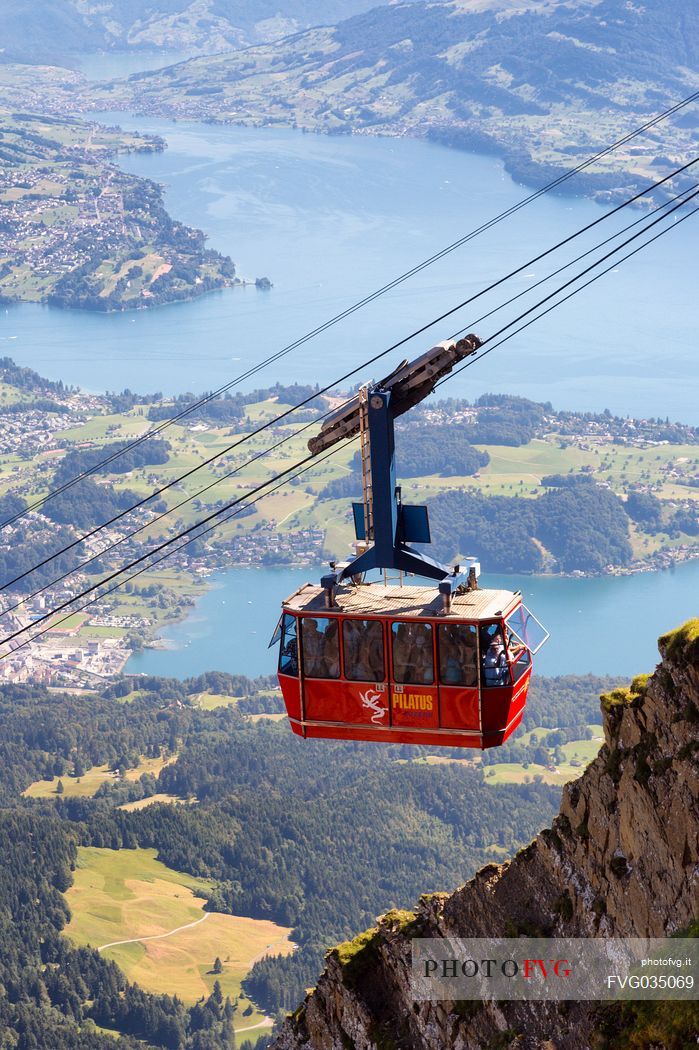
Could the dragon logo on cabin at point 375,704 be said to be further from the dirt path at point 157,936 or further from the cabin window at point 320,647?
the dirt path at point 157,936

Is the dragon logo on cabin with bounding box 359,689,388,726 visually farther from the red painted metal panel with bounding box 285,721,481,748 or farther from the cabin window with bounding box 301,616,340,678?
the cabin window with bounding box 301,616,340,678

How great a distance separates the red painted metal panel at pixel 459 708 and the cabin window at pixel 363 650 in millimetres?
849

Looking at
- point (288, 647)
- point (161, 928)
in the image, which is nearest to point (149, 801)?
point (161, 928)

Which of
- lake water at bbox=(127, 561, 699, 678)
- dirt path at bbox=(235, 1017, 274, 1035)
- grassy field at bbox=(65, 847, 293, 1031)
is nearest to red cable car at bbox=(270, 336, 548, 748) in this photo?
dirt path at bbox=(235, 1017, 274, 1035)

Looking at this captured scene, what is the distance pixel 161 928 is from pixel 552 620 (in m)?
Answer: 59.1

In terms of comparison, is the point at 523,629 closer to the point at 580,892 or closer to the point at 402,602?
the point at 402,602

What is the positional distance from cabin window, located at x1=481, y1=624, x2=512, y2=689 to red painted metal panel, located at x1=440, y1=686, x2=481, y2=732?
235 mm

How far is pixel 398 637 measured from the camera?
64.1 ft

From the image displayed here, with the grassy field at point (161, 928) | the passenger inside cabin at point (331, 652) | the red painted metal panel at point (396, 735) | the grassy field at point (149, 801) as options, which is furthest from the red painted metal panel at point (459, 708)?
the grassy field at point (149, 801)

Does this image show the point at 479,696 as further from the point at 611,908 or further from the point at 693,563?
the point at 693,563

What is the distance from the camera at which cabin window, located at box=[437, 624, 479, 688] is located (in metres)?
19.2

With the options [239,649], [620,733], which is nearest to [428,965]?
[620,733]

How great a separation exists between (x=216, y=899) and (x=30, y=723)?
3525 centimetres

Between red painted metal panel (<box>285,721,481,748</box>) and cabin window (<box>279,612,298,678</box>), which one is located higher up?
cabin window (<box>279,612,298,678</box>)
